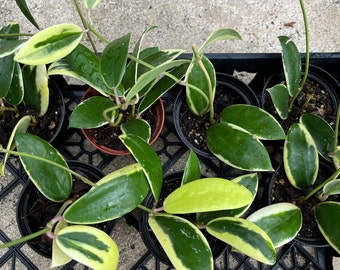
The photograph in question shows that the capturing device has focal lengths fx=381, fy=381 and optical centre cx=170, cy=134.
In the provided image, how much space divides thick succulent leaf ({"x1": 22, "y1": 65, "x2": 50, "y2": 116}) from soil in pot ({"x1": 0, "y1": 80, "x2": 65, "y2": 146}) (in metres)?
0.03

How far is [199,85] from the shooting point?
31.4 inches

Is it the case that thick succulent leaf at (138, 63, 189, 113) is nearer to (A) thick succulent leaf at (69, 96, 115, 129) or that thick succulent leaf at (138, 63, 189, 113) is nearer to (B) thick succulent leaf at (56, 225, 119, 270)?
(A) thick succulent leaf at (69, 96, 115, 129)

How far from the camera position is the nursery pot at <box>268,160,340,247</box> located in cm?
78

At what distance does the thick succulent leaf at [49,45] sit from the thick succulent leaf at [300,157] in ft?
1.48

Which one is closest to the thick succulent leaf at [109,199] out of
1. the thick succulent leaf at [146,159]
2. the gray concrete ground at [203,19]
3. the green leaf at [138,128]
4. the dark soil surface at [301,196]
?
the thick succulent leaf at [146,159]

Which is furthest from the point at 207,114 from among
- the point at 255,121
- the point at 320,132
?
the point at 320,132

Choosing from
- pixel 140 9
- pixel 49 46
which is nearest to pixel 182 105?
pixel 49 46

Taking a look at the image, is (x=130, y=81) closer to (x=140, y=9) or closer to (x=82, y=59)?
(x=82, y=59)

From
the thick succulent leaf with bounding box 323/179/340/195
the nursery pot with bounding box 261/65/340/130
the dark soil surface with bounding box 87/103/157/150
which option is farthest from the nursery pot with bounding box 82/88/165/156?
the thick succulent leaf with bounding box 323/179/340/195

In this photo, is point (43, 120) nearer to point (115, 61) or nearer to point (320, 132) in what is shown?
point (115, 61)

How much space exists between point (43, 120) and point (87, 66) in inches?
7.6

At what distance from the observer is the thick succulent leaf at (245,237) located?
2.13ft

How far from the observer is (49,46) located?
2.00 ft

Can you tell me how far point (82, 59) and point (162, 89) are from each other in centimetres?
17
